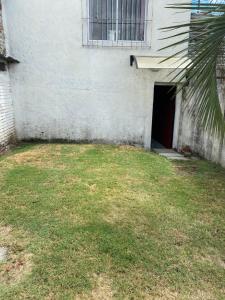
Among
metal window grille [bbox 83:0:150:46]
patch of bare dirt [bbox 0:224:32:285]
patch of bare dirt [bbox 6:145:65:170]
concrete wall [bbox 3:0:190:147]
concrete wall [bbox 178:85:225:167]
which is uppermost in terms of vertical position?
metal window grille [bbox 83:0:150:46]

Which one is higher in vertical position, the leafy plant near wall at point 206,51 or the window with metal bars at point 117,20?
the window with metal bars at point 117,20

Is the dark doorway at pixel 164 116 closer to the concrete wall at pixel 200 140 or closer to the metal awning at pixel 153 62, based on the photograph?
the concrete wall at pixel 200 140

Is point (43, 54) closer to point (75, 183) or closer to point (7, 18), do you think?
point (7, 18)

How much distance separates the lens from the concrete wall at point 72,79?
11.7 metres

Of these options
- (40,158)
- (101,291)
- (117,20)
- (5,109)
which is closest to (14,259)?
(101,291)

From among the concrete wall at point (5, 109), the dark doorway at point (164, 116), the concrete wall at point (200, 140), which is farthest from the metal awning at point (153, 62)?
the concrete wall at point (5, 109)

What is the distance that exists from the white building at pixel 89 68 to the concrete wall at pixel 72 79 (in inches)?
1.6

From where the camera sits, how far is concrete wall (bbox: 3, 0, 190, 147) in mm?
11734

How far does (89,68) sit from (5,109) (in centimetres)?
418

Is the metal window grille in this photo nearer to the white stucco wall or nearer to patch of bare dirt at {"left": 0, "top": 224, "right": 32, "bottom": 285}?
the white stucco wall

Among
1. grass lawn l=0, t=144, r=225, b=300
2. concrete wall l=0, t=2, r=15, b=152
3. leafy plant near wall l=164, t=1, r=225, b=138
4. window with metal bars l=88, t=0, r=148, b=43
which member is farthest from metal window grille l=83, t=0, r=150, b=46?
leafy plant near wall l=164, t=1, r=225, b=138

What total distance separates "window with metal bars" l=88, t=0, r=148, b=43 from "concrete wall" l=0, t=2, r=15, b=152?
3799mm

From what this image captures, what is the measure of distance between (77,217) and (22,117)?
8346mm

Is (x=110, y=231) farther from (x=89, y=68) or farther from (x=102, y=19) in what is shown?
(x=102, y=19)
